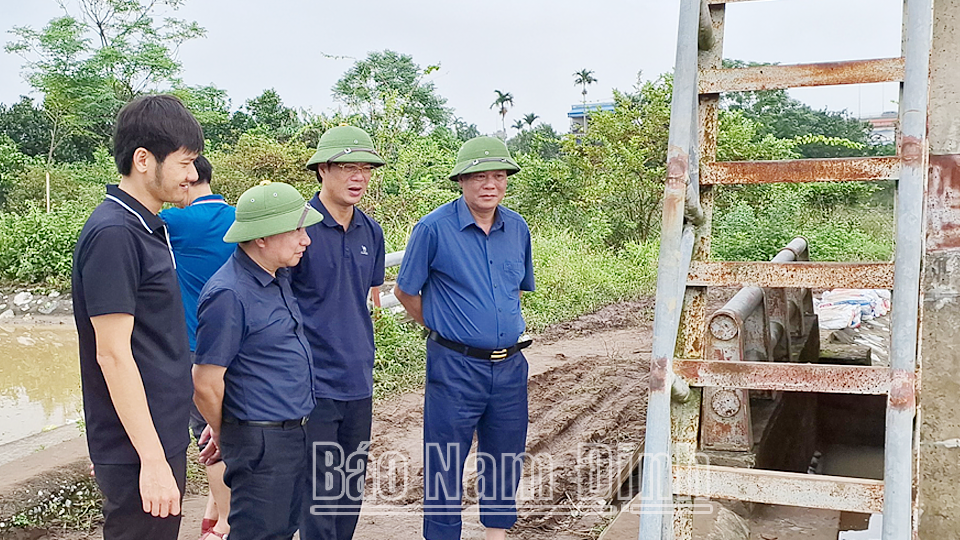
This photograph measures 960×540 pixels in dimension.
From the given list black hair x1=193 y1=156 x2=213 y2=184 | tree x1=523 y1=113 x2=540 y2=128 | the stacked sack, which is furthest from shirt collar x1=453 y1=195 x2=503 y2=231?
tree x1=523 y1=113 x2=540 y2=128

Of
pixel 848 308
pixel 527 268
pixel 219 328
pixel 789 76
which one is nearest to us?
pixel 789 76

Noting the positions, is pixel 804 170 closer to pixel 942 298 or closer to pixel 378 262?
pixel 942 298

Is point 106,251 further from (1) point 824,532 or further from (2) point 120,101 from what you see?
(2) point 120,101

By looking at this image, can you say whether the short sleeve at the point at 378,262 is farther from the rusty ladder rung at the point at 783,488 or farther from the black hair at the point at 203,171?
the rusty ladder rung at the point at 783,488

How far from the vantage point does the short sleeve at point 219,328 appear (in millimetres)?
2590

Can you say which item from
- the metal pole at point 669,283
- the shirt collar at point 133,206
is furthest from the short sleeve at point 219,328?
the metal pole at point 669,283

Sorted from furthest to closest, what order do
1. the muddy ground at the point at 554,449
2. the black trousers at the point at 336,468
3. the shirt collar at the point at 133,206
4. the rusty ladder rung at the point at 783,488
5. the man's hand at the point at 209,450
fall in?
the muddy ground at the point at 554,449 < the black trousers at the point at 336,468 < the man's hand at the point at 209,450 < the shirt collar at the point at 133,206 < the rusty ladder rung at the point at 783,488

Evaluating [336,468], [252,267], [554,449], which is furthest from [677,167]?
[554,449]

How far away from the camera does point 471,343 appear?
3.33 metres

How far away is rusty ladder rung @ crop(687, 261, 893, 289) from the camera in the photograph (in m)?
2.01

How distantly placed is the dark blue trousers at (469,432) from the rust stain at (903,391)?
1771 millimetres

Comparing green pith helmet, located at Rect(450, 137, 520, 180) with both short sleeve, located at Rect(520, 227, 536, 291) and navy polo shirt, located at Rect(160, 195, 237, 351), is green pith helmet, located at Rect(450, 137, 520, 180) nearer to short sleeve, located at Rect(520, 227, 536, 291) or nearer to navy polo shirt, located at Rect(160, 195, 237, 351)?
short sleeve, located at Rect(520, 227, 536, 291)

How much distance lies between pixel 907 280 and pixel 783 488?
57 centimetres

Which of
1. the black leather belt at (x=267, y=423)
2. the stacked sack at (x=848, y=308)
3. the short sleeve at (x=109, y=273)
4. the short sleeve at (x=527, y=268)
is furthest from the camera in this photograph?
the stacked sack at (x=848, y=308)
